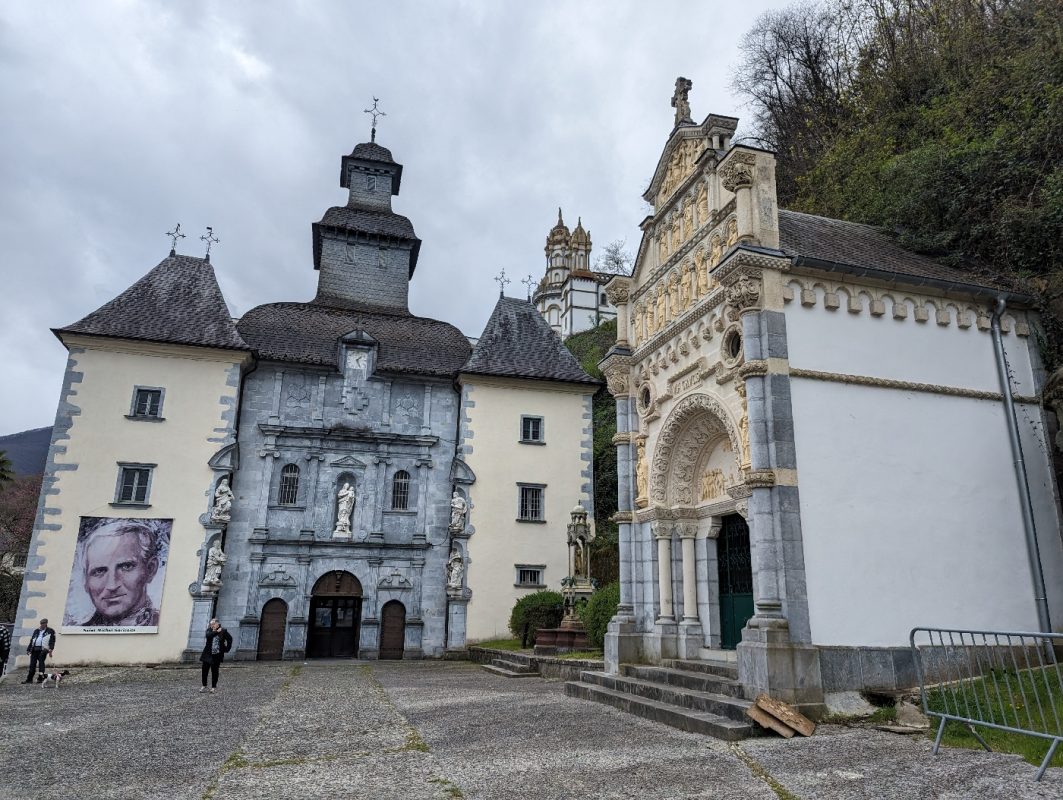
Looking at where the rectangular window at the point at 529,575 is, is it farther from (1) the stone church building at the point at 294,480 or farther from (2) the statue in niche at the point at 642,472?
(2) the statue in niche at the point at 642,472

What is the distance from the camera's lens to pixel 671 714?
29.7ft

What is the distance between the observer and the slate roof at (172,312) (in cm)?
2219

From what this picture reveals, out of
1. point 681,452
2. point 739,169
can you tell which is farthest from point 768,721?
point 739,169

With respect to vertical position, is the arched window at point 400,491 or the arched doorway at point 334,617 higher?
the arched window at point 400,491

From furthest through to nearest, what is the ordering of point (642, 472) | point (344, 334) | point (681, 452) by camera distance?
point (344, 334), point (642, 472), point (681, 452)

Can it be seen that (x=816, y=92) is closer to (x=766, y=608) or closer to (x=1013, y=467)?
(x=1013, y=467)

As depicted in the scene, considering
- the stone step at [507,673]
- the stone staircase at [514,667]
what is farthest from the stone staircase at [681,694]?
the stone staircase at [514,667]

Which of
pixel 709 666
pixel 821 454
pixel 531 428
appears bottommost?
pixel 709 666

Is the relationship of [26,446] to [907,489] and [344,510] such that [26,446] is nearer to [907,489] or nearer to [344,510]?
[344,510]

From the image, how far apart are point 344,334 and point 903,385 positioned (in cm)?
1901

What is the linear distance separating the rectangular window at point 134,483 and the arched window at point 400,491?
24.1 feet

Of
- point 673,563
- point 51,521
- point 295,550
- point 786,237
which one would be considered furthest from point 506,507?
point 786,237

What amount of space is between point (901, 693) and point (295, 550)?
18.2 m

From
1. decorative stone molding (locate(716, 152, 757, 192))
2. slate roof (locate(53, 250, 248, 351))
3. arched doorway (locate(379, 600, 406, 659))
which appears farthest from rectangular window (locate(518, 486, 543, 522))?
decorative stone molding (locate(716, 152, 757, 192))
